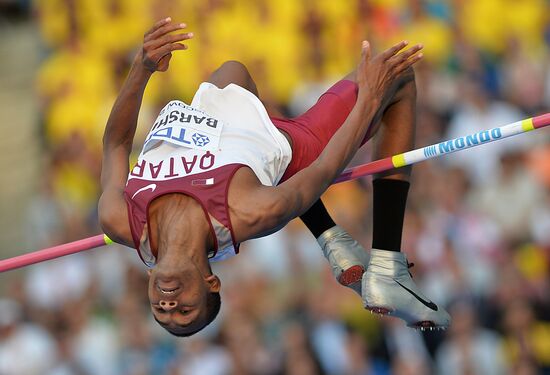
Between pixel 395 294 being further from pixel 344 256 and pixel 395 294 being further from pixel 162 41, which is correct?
pixel 162 41

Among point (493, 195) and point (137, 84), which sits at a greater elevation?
point (137, 84)

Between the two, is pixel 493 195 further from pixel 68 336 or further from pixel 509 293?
pixel 68 336

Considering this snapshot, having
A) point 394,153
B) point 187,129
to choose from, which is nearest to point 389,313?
point 394,153

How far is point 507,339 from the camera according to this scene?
984 centimetres

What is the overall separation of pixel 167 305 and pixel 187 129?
3.08 ft

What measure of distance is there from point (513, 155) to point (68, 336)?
4158mm

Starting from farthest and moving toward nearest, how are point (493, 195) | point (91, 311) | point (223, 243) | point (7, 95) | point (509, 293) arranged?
1. point (7, 95)
2. point (91, 311)
3. point (493, 195)
4. point (509, 293)
5. point (223, 243)

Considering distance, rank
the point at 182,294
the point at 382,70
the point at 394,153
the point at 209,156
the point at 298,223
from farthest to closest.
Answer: the point at 298,223, the point at 394,153, the point at 382,70, the point at 209,156, the point at 182,294

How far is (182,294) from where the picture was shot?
19.5ft

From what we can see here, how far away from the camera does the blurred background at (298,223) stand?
10.0 meters

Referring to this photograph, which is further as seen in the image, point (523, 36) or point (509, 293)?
point (523, 36)

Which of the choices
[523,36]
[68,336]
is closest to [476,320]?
[523,36]

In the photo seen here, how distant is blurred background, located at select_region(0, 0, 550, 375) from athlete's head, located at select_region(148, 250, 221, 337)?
413 centimetres

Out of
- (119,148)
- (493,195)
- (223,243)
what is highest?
(119,148)
